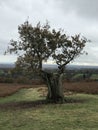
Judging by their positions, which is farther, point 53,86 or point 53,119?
point 53,86

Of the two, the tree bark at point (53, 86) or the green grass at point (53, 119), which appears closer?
the green grass at point (53, 119)

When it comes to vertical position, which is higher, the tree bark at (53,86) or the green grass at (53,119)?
the tree bark at (53,86)

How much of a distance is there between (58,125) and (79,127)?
1.22 m

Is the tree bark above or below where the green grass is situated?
above

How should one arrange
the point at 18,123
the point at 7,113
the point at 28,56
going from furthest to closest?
1. the point at 28,56
2. the point at 7,113
3. the point at 18,123

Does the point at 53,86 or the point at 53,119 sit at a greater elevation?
the point at 53,86

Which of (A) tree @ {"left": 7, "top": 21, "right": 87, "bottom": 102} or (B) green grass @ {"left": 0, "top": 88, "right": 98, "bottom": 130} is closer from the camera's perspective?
(B) green grass @ {"left": 0, "top": 88, "right": 98, "bottom": 130}

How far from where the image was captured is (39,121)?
19344 mm

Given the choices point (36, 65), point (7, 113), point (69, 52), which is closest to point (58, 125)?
point (7, 113)

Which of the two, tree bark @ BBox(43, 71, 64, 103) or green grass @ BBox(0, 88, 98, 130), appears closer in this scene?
green grass @ BBox(0, 88, 98, 130)

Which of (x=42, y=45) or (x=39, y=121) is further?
(x=42, y=45)

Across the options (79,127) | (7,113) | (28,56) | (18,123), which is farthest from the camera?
(28,56)

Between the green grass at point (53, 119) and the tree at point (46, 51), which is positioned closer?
the green grass at point (53, 119)

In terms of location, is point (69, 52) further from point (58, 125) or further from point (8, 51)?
point (58, 125)
